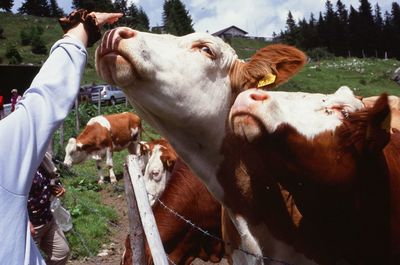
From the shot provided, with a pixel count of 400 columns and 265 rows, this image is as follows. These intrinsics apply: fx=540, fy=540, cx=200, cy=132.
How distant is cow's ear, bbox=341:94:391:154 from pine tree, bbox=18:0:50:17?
112 metres

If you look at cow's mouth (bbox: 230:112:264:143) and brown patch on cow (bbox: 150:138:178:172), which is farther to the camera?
brown patch on cow (bbox: 150:138:178:172)

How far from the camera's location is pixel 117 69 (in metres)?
2.78

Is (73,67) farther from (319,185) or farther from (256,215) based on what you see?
(256,215)

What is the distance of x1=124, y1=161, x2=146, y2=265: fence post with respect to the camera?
3.41 m

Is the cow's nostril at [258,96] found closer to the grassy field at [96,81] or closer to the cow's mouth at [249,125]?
the cow's mouth at [249,125]

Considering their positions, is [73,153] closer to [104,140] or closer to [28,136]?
[104,140]

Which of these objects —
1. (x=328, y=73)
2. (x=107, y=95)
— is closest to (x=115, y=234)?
(x=107, y=95)

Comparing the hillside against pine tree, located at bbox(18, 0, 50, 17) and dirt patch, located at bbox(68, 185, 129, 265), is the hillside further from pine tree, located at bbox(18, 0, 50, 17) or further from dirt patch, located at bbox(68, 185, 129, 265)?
pine tree, located at bbox(18, 0, 50, 17)

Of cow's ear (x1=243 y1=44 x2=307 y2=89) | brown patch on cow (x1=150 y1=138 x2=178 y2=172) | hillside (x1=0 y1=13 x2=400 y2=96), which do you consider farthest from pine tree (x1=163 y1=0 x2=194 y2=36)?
cow's ear (x1=243 y1=44 x2=307 y2=89)

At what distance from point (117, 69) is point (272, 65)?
3.20ft

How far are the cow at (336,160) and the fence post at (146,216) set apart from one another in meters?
0.76

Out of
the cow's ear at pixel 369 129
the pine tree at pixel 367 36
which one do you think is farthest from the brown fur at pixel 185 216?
the pine tree at pixel 367 36

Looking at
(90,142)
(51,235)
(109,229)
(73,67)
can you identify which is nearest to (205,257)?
(51,235)

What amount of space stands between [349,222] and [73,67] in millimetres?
1566
